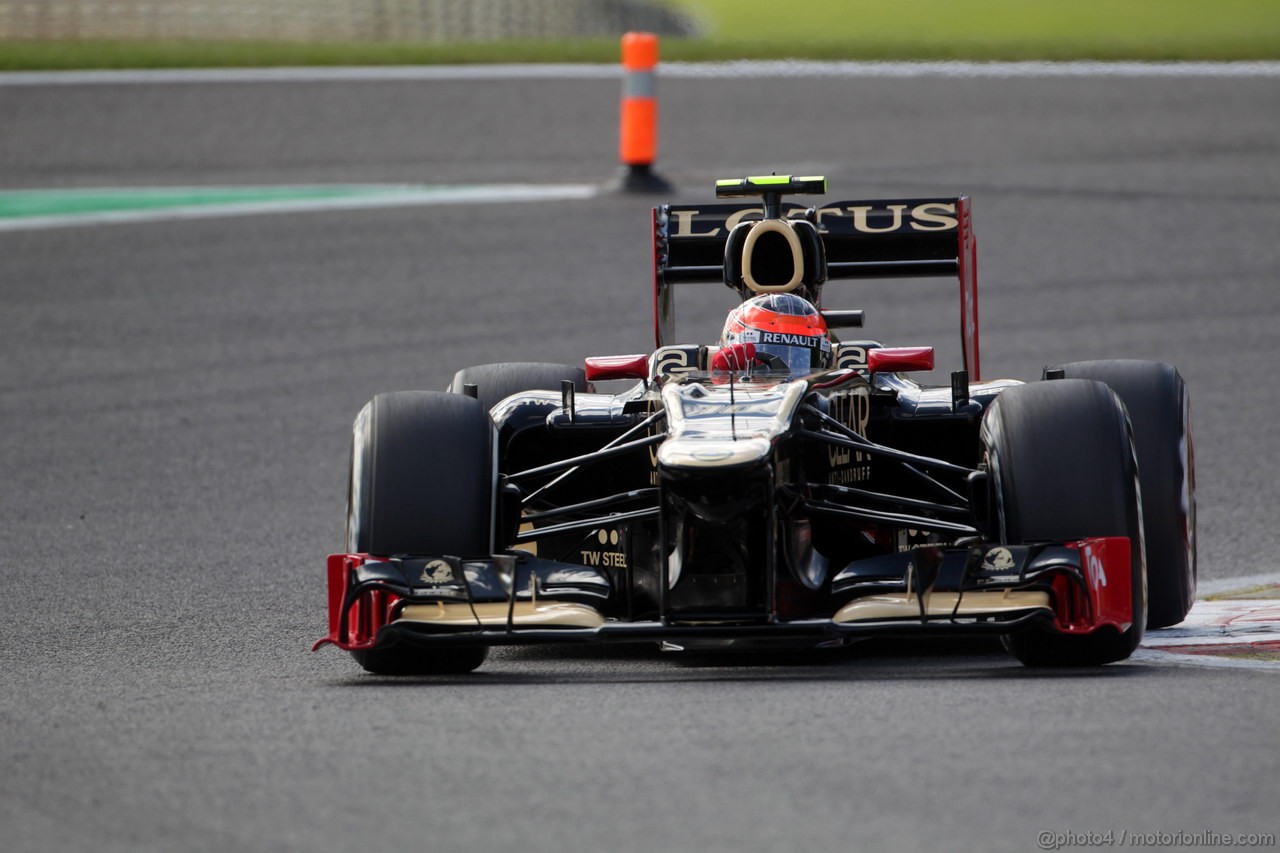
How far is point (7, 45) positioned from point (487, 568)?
620 inches

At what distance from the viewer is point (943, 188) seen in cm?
1489

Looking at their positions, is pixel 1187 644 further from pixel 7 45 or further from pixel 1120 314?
pixel 7 45

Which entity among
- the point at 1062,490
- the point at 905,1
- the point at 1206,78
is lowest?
the point at 1062,490

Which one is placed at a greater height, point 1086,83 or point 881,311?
point 1086,83

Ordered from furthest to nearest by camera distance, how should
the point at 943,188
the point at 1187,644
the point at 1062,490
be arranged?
the point at 943,188, the point at 1187,644, the point at 1062,490

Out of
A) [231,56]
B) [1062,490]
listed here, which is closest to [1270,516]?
[1062,490]

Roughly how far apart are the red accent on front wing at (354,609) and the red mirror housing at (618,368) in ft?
4.95

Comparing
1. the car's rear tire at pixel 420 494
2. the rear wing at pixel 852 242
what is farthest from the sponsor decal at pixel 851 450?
the rear wing at pixel 852 242

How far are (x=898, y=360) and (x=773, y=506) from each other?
1277 mm

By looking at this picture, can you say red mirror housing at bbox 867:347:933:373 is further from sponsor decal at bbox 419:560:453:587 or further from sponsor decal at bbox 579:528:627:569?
sponsor decal at bbox 419:560:453:587

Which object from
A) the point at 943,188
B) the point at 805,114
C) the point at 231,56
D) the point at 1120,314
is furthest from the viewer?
the point at 231,56

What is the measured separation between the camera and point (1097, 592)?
5.85 m

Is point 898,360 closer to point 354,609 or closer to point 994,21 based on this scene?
point 354,609

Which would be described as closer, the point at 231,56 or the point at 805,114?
the point at 805,114
